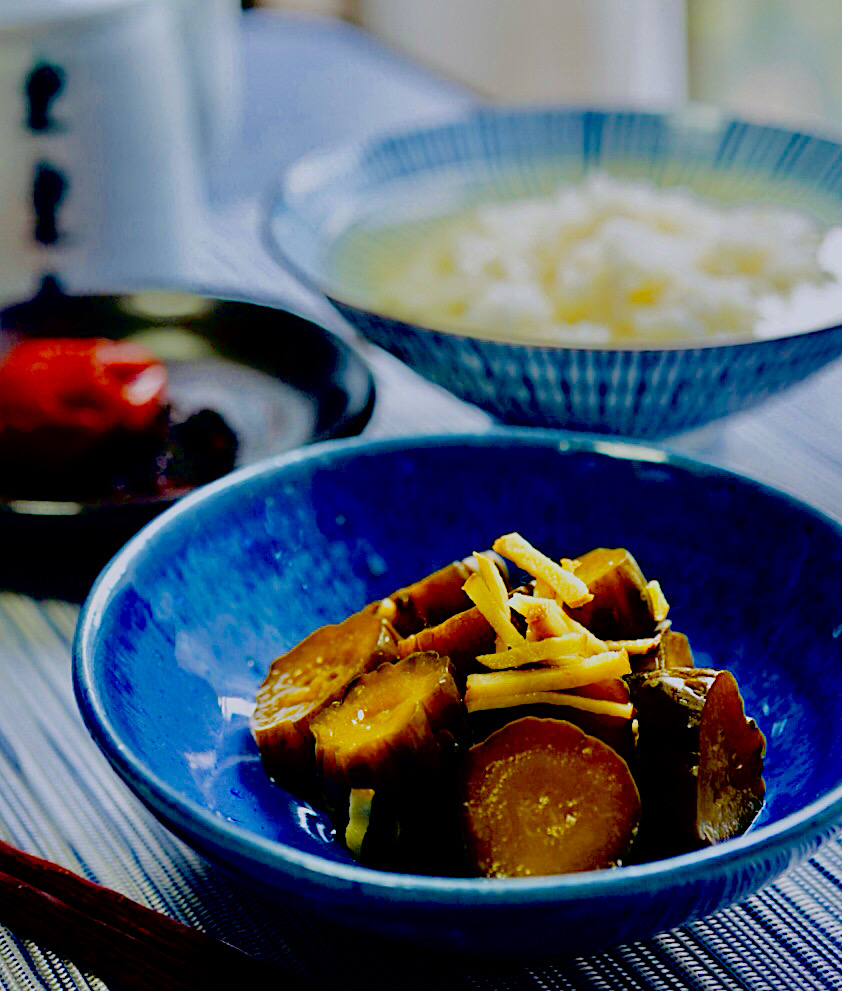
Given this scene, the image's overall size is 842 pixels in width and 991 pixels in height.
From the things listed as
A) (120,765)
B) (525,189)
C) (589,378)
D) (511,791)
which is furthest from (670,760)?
(525,189)

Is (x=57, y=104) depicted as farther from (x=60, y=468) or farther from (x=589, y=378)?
(x=589, y=378)

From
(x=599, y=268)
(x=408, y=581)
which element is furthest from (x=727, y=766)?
(x=599, y=268)

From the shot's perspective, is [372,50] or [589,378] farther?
[372,50]

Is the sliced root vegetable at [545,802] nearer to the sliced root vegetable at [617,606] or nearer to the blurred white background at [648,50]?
the sliced root vegetable at [617,606]

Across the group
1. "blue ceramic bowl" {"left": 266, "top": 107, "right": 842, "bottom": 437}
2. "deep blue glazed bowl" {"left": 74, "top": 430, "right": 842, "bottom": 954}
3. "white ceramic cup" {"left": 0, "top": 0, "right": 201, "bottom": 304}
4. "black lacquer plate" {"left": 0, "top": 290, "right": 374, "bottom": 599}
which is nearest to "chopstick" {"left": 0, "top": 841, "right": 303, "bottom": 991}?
"deep blue glazed bowl" {"left": 74, "top": 430, "right": 842, "bottom": 954}

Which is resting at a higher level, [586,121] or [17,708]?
[586,121]

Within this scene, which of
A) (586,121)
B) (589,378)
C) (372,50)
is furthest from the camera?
(372,50)

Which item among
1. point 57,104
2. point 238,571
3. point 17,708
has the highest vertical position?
point 57,104
